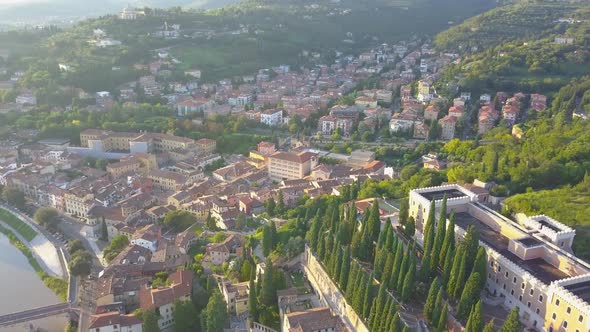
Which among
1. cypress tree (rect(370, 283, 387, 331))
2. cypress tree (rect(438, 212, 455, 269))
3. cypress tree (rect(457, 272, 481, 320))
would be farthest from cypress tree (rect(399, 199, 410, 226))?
cypress tree (rect(370, 283, 387, 331))

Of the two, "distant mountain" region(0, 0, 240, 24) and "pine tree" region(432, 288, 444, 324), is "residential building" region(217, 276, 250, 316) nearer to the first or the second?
"pine tree" region(432, 288, 444, 324)

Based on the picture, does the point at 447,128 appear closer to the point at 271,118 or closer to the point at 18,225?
the point at 271,118

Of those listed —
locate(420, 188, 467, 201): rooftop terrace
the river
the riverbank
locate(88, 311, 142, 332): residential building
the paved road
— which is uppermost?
locate(420, 188, 467, 201): rooftop terrace

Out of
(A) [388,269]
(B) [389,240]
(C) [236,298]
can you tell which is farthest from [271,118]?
(A) [388,269]

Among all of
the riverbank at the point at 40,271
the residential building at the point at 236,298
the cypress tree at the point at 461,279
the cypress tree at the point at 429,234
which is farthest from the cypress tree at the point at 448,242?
the riverbank at the point at 40,271

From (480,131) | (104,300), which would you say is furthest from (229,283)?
(480,131)

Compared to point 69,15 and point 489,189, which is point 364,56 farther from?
point 69,15
